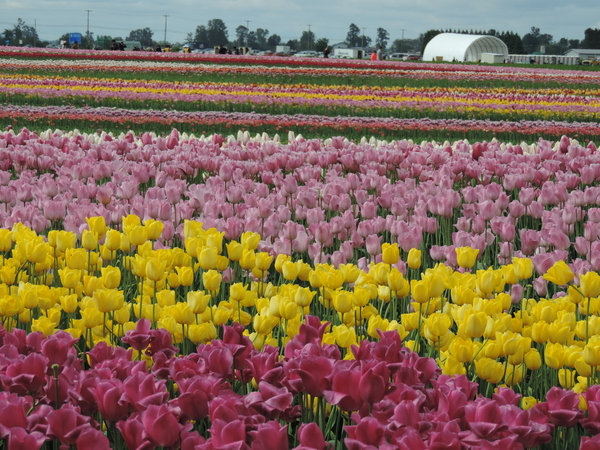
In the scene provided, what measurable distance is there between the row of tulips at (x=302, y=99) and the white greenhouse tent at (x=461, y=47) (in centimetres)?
5309

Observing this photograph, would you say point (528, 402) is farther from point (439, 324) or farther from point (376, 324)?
point (376, 324)

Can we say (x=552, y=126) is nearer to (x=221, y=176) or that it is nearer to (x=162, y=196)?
(x=221, y=176)

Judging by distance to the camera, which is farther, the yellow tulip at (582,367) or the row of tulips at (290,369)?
the yellow tulip at (582,367)

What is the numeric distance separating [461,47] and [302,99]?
58.8 m

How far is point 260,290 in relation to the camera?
318 cm

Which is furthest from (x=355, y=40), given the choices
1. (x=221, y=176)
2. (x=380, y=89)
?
(x=221, y=176)

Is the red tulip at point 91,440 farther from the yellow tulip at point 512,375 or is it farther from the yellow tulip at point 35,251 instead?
A: the yellow tulip at point 35,251

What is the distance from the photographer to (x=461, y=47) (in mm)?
72000

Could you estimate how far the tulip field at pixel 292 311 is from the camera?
5.55 feet

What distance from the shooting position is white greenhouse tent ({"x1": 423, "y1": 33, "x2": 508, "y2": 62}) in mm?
71625

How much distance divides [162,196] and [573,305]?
2.91m

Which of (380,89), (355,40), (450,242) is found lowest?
(450,242)

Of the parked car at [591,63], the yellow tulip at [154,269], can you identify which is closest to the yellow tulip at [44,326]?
the yellow tulip at [154,269]

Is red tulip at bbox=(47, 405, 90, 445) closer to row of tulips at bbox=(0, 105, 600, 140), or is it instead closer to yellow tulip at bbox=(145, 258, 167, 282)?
yellow tulip at bbox=(145, 258, 167, 282)
